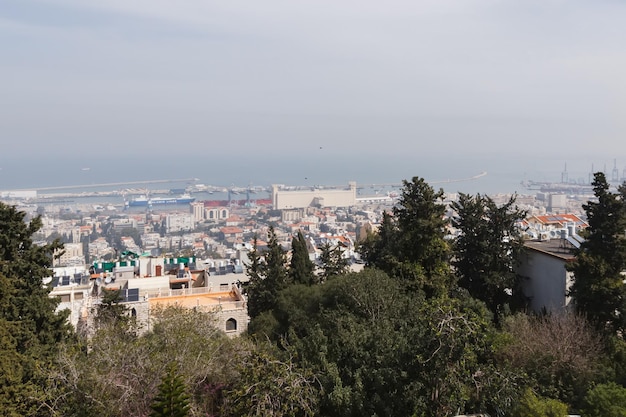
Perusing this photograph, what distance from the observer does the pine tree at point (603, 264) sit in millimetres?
10047

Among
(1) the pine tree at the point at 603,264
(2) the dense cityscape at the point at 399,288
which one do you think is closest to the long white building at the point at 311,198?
(2) the dense cityscape at the point at 399,288

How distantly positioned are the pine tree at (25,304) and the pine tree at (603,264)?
1036cm

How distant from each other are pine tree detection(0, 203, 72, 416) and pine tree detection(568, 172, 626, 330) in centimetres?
1036

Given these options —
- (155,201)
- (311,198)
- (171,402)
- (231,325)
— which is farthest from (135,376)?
(155,201)

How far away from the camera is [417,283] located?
11703 millimetres

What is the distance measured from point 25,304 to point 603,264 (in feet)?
38.1

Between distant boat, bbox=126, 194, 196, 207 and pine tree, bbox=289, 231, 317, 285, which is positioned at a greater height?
pine tree, bbox=289, 231, 317, 285

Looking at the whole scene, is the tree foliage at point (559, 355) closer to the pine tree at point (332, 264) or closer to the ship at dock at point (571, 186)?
the pine tree at point (332, 264)

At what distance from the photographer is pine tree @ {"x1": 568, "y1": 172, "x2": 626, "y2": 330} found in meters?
10.0

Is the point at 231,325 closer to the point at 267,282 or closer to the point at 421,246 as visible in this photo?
the point at 267,282

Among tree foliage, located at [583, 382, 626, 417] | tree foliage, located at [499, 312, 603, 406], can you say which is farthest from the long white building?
tree foliage, located at [583, 382, 626, 417]

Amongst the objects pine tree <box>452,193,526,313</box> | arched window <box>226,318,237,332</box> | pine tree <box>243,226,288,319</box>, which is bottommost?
arched window <box>226,318,237,332</box>

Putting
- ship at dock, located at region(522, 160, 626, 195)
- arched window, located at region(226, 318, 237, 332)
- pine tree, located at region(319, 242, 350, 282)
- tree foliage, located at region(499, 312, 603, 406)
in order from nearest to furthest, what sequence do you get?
1. tree foliage, located at region(499, 312, 603, 406)
2. arched window, located at region(226, 318, 237, 332)
3. pine tree, located at region(319, 242, 350, 282)
4. ship at dock, located at region(522, 160, 626, 195)

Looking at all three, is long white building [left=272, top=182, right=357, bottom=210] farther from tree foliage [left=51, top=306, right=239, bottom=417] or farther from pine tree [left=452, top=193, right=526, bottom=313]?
tree foliage [left=51, top=306, right=239, bottom=417]
